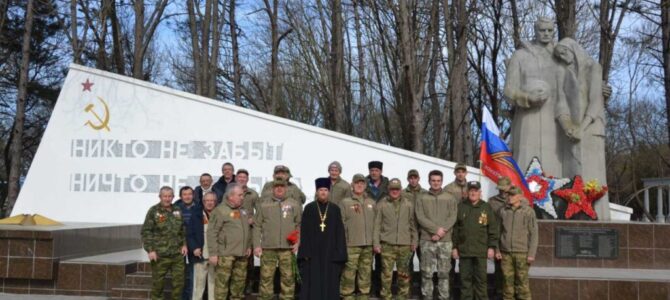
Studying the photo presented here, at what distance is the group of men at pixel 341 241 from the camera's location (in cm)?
727

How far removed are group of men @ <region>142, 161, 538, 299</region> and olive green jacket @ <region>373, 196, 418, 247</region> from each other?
1 cm

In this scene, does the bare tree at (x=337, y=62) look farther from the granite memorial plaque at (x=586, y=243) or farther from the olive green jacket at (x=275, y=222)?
the olive green jacket at (x=275, y=222)

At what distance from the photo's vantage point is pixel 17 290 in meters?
8.89

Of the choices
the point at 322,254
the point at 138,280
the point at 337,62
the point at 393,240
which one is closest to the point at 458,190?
the point at 393,240

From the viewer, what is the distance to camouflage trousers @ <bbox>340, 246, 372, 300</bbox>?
7.38 m

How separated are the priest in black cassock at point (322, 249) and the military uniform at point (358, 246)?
0.17 metres

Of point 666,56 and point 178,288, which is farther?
point 666,56

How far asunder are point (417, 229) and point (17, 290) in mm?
5460

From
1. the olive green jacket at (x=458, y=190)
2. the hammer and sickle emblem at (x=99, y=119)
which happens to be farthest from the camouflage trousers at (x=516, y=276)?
the hammer and sickle emblem at (x=99, y=119)

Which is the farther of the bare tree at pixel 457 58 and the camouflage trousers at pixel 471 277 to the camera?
the bare tree at pixel 457 58

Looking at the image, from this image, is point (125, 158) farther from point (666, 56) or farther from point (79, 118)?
point (666, 56)

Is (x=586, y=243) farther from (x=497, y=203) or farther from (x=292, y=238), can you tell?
(x=292, y=238)

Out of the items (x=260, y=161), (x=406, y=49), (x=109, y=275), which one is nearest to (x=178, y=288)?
(x=109, y=275)

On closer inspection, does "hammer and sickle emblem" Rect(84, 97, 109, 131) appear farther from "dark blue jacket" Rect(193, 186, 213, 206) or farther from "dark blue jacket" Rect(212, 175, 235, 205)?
"dark blue jacket" Rect(212, 175, 235, 205)
